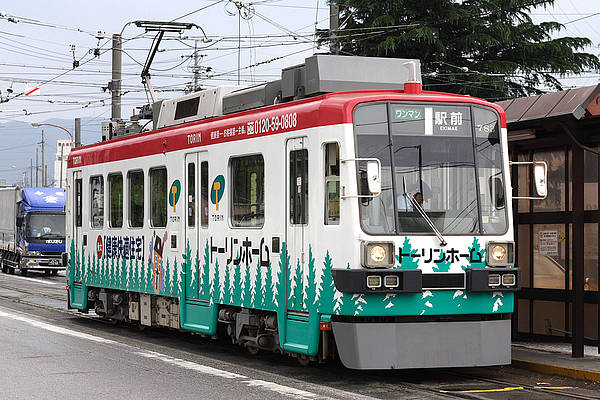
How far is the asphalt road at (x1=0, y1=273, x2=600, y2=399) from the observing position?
35.4 feet

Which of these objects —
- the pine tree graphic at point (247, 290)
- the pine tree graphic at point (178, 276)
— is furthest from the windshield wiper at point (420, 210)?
the pine tree graphic at point (178, 276)

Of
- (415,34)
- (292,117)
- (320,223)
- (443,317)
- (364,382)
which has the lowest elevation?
(364,382)

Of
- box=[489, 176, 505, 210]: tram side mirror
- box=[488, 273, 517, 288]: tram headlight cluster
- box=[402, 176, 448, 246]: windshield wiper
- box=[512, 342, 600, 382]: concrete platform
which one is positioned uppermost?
box=[489, 176, 505, 210]: tram side mirror

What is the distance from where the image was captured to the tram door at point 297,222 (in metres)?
11.8

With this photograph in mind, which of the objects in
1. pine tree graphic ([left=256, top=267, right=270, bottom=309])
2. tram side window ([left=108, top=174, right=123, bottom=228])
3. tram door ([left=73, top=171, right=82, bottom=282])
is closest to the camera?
pine tree graphic ([left=256, top=267, right=270, bottom=309])

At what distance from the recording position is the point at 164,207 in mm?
15414

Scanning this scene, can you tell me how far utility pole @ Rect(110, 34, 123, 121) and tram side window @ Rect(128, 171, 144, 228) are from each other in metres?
13.6

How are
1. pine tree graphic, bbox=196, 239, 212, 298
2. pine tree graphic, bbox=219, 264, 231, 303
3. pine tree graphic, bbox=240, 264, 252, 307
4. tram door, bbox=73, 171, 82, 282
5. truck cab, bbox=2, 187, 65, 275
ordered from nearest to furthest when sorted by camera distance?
pine tree graphic, bbox=240, 264, 252, 307 < pine tree graphic, bbox=219, 264, 231, 303 < pine tree graphic, bbox=196, 239, 212, 298 < tram door, bbox=73, 171, 82, 282 < truck cab, bbox=2, 187, 65, 275

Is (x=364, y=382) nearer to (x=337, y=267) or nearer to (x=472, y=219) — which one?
(x=337, y=267)

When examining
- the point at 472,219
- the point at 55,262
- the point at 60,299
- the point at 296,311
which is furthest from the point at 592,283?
the point at 55,262

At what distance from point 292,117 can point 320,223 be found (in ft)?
4.49

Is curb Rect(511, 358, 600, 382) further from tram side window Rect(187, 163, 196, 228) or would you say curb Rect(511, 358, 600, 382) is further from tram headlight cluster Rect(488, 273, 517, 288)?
tram side window Rect(187, 163, 196, 228)

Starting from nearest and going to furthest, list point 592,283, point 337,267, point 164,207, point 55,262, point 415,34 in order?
1. point 337,267
2. point 592,283
3. point 164,207
4. point 415,34
5. point 55,262

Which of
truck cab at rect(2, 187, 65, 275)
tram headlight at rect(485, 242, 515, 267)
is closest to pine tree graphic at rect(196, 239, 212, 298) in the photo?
tram headlight at rect(485, 242, 515, 267)
